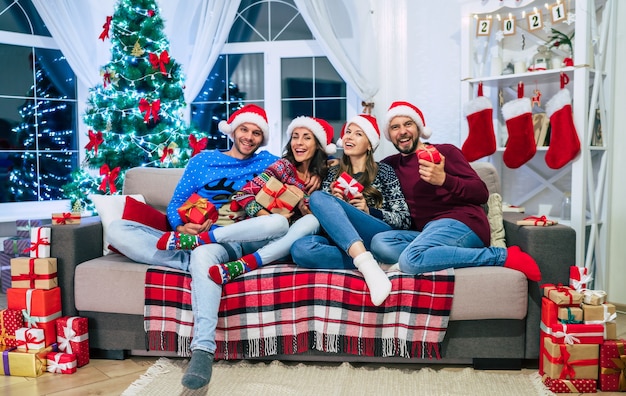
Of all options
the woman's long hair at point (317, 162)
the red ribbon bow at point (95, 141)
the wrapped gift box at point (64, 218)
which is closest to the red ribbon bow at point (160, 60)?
the red ribbon bow at point (95, 141)

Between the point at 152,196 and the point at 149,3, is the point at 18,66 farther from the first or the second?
the point at 152,196

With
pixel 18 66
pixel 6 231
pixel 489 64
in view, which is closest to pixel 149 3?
pixel 18 66

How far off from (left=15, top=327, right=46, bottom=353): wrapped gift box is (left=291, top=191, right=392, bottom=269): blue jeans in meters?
1.09

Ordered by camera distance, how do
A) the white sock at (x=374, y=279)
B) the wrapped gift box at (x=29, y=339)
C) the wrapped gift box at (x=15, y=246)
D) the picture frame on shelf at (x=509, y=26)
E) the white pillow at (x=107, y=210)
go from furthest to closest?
1. the wrapped gift box at (x=15, y=246)
2. the picture frame on shelf at (x=509, y=26)
3. the white pillow at (x=107, y=210)
4. the wrapped gift box at (x=29, y=339)
5. the white sock at (x=374, y=279)

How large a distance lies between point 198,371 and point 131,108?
257 cm

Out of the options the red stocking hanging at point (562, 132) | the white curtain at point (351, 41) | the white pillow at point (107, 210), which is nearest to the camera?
the white pillow at point (107, 210)

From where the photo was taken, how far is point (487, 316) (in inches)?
82.0

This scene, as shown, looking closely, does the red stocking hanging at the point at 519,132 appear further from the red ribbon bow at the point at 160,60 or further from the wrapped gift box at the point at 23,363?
the wrapped gift box at the point at 23,363

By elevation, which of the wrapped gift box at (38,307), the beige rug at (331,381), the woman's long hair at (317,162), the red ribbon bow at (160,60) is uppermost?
the red ribbon bow at (160,60)

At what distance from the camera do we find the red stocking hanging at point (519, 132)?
3.19m

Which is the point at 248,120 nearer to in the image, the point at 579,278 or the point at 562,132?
the point at 579,278

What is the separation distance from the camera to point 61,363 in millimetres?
2133

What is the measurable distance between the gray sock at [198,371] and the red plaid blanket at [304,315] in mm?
261

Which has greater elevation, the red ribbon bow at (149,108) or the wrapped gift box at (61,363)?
the red ribbon bow at (149,108)
